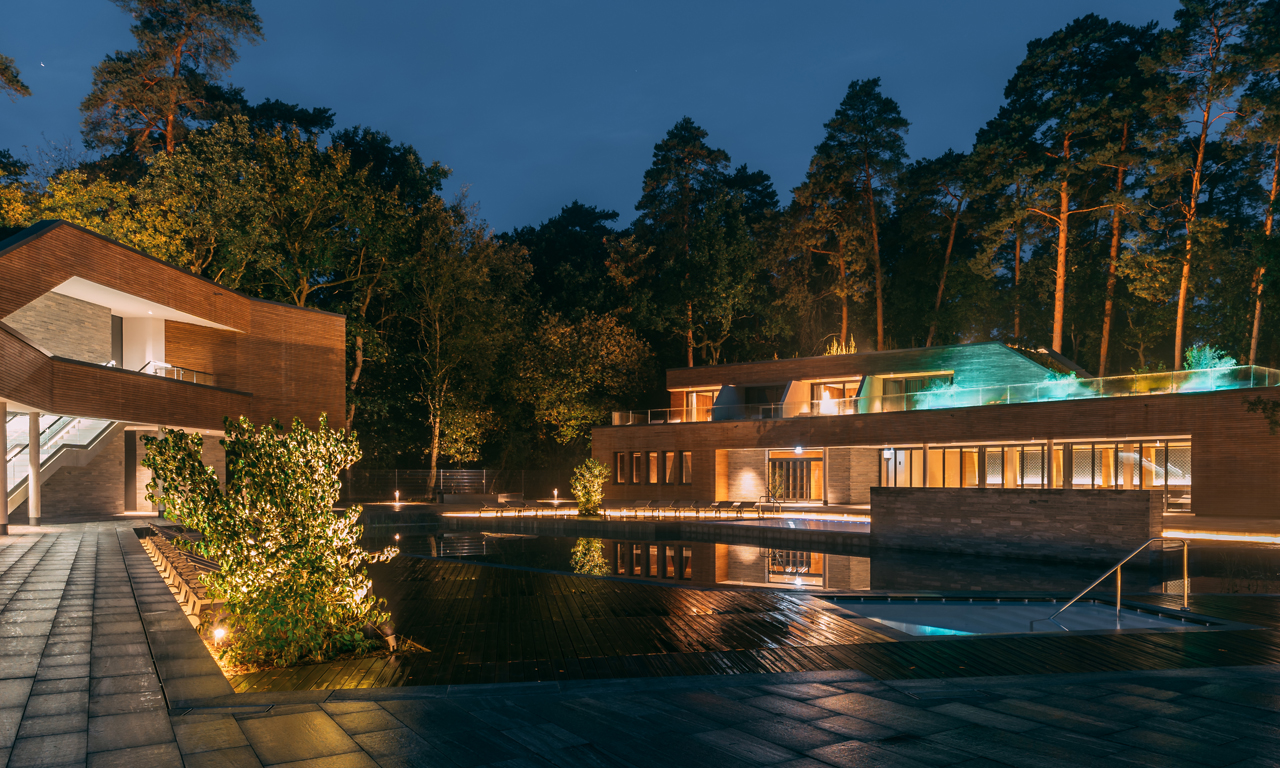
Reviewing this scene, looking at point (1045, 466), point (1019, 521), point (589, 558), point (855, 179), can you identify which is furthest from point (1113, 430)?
point (855, 179)

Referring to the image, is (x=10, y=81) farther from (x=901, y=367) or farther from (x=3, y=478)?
(x=901, y=367)

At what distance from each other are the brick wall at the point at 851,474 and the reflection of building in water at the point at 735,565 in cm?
1348

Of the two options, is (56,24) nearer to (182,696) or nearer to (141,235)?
(141,235)

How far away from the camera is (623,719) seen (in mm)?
4574

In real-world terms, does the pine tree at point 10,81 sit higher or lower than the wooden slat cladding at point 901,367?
higher

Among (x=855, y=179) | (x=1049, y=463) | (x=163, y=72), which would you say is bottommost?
(x=1049, y=463)

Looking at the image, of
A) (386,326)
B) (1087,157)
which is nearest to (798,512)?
(1087,157)

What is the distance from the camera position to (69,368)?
17.9 meters

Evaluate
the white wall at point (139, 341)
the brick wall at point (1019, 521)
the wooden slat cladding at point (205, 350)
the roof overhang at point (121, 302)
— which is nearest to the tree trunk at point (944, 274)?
the brick wall at point (1019, 521)

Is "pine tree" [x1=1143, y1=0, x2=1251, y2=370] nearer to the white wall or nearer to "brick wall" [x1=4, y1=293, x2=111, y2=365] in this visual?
the white wall

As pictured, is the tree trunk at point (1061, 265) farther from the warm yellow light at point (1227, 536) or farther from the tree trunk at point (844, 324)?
the warm yellow light at point (1227, 536)

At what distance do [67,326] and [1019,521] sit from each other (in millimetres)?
23989

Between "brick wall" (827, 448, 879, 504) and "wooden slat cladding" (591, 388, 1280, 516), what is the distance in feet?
5.11

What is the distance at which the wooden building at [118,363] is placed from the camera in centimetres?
1691
